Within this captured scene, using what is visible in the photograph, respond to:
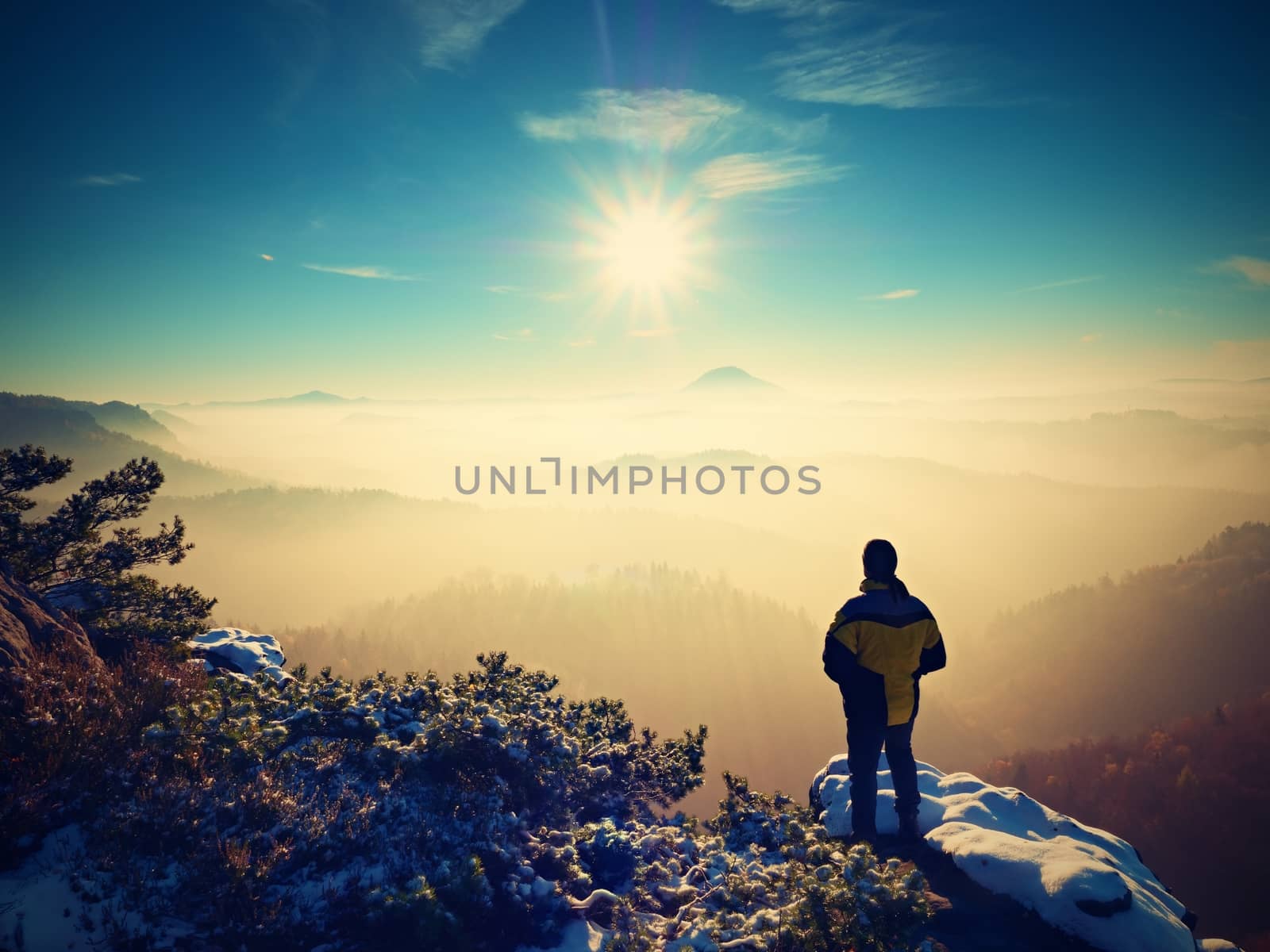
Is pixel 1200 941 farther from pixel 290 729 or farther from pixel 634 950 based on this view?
pixel 290 729

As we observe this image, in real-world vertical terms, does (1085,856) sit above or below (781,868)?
above

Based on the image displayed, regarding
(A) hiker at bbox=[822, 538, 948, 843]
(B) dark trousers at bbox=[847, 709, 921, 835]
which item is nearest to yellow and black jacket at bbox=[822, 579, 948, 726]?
(A) hiker at bbox=[822, 538, 948, 843]

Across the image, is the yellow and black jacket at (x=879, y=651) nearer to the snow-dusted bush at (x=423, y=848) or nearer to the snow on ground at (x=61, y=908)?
the snow-dusted bush at (x=423, y=848)

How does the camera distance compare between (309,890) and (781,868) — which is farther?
(781,868)

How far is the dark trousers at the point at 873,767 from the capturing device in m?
7.67

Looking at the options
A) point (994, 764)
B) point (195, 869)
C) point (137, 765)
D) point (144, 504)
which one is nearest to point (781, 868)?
point (195, 869)

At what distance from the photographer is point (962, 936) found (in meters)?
6.04

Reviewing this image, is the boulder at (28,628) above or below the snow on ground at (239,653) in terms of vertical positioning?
above

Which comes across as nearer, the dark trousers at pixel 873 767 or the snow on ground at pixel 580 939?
the snow on ground at pixel 580 939

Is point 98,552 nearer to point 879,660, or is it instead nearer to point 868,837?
point 879,660

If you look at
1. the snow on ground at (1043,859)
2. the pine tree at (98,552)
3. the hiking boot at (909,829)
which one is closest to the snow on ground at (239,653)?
the pine tree at (98,552)

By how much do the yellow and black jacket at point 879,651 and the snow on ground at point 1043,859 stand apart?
1711 millimetres

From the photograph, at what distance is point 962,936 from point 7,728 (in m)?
10.6

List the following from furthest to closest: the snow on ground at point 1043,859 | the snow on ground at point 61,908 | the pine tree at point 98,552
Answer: the pine tree at point 98,552 → the snow on ground at point 1043,859 → the snow on ground at point 61,908
